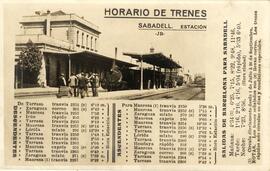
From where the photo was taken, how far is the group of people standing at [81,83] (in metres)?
0.78

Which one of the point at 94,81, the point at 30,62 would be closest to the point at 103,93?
the point at 94,81

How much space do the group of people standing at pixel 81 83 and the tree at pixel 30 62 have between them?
0.04 meters

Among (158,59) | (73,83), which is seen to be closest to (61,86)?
(73,83)

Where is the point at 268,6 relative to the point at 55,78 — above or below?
above

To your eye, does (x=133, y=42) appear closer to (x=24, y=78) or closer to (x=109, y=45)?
(x=109, y=45)

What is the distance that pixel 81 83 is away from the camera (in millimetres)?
782

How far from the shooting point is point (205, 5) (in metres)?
0.78

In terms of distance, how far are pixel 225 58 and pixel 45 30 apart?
309 mm

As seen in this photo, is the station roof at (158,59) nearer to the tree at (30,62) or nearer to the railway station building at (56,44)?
the railway station building at (56,44)

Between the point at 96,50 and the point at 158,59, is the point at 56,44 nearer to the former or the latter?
the point at 96,50

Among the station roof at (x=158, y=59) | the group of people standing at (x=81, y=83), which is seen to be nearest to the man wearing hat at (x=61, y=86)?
the group of people standing at (x=81, y=83)

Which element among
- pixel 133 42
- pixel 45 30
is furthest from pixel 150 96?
pixel 45 30

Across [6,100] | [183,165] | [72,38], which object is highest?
[72,38]

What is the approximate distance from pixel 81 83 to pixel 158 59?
0.14 meters
